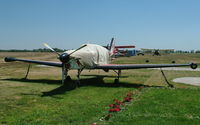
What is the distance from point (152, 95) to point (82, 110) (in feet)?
17.7

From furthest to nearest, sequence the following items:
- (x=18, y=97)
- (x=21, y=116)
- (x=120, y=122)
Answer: (x=18, y=97) → (x=21, y=116) → (x=120, y=122)

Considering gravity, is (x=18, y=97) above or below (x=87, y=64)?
below

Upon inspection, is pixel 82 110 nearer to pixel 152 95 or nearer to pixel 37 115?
pixel 37 115

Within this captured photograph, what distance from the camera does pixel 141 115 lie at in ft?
29.3

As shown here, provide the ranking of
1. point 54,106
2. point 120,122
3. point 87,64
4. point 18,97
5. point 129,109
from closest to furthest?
point 120,122 → point 129,109 → point 54,106 → point 18,97 → point 87,64

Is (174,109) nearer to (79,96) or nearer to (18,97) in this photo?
(79,96)

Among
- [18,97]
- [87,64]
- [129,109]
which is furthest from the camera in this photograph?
[87,64]

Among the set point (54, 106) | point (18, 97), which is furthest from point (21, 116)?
point (18, 97)

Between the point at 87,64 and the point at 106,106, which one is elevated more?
the point at 87,64

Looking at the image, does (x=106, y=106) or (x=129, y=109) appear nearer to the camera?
(x=129, y=109)

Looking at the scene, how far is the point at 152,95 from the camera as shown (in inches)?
517

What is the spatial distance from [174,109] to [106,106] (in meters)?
3.44

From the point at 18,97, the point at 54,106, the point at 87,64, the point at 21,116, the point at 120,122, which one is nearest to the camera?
the point at 120,122

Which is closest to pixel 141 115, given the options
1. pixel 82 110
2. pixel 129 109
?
pixel 129 109
